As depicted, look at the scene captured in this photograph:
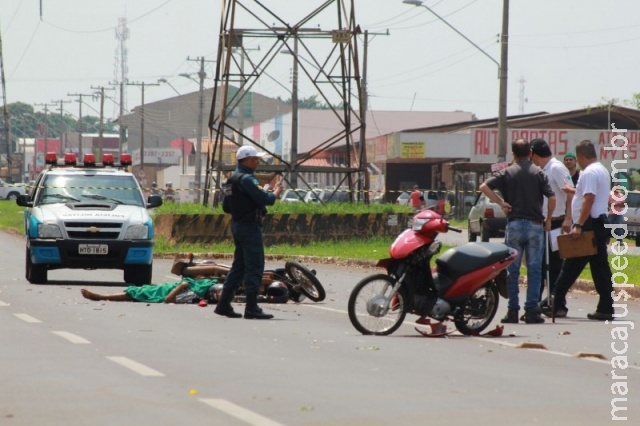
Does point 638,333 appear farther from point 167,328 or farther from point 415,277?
point 167,328

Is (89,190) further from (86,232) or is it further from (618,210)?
(618,210)

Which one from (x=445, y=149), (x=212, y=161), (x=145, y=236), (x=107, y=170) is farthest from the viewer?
(x=445, y=149)

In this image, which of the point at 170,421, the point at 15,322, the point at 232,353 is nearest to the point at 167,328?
the point at 15,322

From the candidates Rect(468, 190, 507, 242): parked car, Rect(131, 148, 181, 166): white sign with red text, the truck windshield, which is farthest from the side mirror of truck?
Rect(131, 148, 181, 166): white sign with red text

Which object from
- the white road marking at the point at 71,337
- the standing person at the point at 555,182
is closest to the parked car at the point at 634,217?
the standing person at the point at 555,182

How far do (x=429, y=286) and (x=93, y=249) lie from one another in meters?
8.20

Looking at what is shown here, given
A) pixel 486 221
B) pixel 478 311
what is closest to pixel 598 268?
pixel 478 311

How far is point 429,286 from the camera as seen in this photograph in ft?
44.3

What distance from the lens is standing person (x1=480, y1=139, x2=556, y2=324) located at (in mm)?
14992

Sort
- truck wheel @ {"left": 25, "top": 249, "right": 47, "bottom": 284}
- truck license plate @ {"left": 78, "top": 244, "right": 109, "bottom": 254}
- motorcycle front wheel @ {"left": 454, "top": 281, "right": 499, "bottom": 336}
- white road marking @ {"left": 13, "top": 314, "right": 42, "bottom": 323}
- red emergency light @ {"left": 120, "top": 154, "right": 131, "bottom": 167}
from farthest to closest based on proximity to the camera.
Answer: red emergency light @ {"left": 120, "top": 154, "right": 131, "bottom": 167} → truck wheel @ {"left": 25, "top": 249, "right": 47, "bottom": 284} → truck license plate @ {"left": 78, "top": 244, "right": 109, "bottom": 254} → white road marking @ {"left": 13, "top": 314, "right": 42, "bottom": 323} → motorcycle front wheel @ {"left": 454, "top": 281, "right": 499, "bottom": 336}

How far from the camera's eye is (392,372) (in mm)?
10344

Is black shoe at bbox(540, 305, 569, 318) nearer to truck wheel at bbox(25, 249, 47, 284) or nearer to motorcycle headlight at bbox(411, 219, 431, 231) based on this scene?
motorcycle headlight at bbox(411, 219, 431, 231)

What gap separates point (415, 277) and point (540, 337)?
1.28 m

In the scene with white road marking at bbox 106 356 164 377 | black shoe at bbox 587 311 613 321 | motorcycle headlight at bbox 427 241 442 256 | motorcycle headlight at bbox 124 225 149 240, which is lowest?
black shoe at bbox 587 311 613 321
